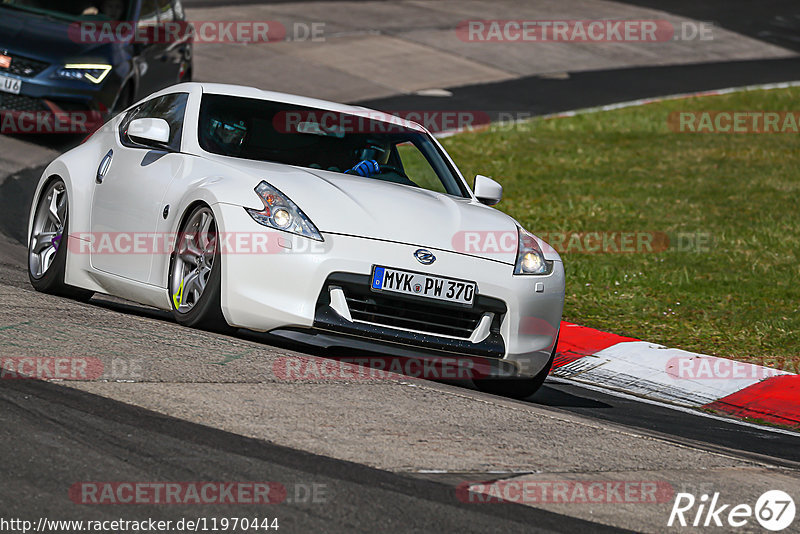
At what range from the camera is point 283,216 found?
644 cm

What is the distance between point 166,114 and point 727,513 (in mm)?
4293

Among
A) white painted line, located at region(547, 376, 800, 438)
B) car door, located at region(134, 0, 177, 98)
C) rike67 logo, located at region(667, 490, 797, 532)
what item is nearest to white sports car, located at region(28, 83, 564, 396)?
white painted line, located at region(547, 376, 800, 438)

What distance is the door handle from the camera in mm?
7602

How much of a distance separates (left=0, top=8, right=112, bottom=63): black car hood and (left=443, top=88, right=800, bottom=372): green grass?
162 inches

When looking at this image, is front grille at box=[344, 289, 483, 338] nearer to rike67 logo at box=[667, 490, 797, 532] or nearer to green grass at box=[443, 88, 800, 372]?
rike67 logo at box=[667, 490, 797, 532]

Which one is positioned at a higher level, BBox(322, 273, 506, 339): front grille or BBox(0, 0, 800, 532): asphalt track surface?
BBox(322, 273, 506, 339): front grille

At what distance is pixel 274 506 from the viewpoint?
431 cm

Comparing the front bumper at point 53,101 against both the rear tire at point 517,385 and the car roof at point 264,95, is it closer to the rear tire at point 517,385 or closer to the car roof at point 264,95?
the car roof at point 264,95

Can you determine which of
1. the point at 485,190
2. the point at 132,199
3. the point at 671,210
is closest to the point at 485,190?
the point at 485,190

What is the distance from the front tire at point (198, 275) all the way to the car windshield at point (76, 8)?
7.22 metres

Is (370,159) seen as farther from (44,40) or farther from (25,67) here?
(44,40)

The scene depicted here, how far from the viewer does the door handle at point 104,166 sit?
7602mm

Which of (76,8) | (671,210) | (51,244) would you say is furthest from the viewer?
(76,8)

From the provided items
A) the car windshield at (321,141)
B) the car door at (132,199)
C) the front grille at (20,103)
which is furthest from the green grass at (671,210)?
the front grille at (20,103)
